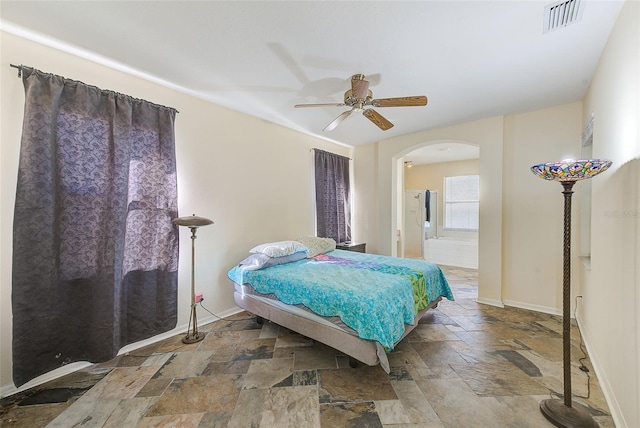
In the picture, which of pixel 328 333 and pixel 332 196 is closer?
pixel 328 333

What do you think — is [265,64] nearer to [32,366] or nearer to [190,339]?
[190,339]

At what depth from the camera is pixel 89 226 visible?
205 centimetres

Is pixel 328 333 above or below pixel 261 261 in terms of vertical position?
below

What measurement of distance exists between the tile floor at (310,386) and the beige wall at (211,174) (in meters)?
0.56

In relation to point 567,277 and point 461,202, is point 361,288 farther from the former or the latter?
point 461,202

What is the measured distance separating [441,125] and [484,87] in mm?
1142

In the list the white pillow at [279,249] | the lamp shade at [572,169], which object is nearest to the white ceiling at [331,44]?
the lamp shade at [572,169]

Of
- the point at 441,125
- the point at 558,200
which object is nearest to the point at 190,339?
the point at 441,125

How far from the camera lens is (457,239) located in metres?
6.39

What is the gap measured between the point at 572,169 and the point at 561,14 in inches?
42.9

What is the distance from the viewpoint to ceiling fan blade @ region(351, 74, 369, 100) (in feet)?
6.75

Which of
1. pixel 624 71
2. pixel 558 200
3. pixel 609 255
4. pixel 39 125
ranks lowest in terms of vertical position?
pixel 609 255

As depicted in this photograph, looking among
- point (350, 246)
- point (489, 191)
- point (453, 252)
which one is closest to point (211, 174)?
point (350, 246)

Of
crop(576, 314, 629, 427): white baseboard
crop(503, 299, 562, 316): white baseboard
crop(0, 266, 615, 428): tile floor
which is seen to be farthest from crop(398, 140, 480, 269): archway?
crop(576, 314, 629, 427): white baseboard
